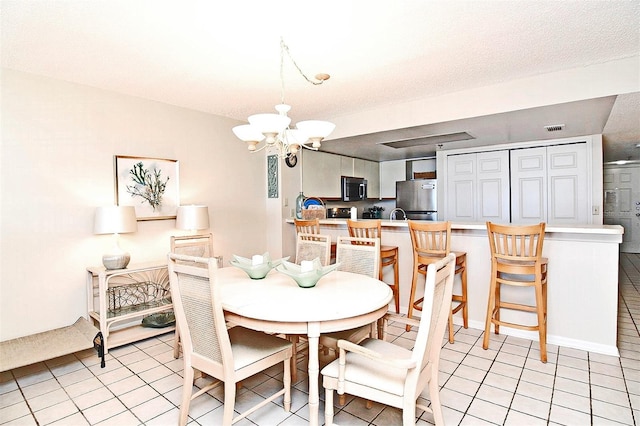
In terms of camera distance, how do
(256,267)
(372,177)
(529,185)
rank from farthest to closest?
(372,177) < (529,185) < (256,267)

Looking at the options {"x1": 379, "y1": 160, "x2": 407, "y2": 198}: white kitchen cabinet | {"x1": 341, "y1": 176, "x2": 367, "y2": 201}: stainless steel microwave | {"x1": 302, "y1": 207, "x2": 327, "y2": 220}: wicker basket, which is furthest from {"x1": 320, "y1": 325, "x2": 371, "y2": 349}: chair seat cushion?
{"x1": 379, "y1": 160, "x2": 407, "y2": 198}: white kitchen cabinet

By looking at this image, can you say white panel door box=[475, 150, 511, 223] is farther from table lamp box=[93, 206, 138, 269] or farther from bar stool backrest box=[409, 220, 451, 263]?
table lamp box=[93, 206, 138, 269]

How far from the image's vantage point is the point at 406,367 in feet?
4.60

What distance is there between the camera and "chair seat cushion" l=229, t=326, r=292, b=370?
5.78 feet

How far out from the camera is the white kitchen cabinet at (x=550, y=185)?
14.8ft

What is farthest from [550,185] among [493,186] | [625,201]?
[625,201]

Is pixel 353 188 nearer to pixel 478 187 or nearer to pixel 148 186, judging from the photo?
pixel 478 187

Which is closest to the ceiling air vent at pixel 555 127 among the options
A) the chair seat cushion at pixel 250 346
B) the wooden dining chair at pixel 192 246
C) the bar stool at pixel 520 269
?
the bar stool at pixel 520 269

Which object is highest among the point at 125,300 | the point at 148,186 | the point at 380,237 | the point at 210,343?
the point at 148,186

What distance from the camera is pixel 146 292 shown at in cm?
342

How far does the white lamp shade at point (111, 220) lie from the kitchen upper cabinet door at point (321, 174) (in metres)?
2.51

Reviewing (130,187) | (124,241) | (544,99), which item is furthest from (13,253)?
(544,99)

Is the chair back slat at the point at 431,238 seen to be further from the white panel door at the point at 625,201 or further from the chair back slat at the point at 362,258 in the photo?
the white panel door at the point at 625,201

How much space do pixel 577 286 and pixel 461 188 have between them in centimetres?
282
